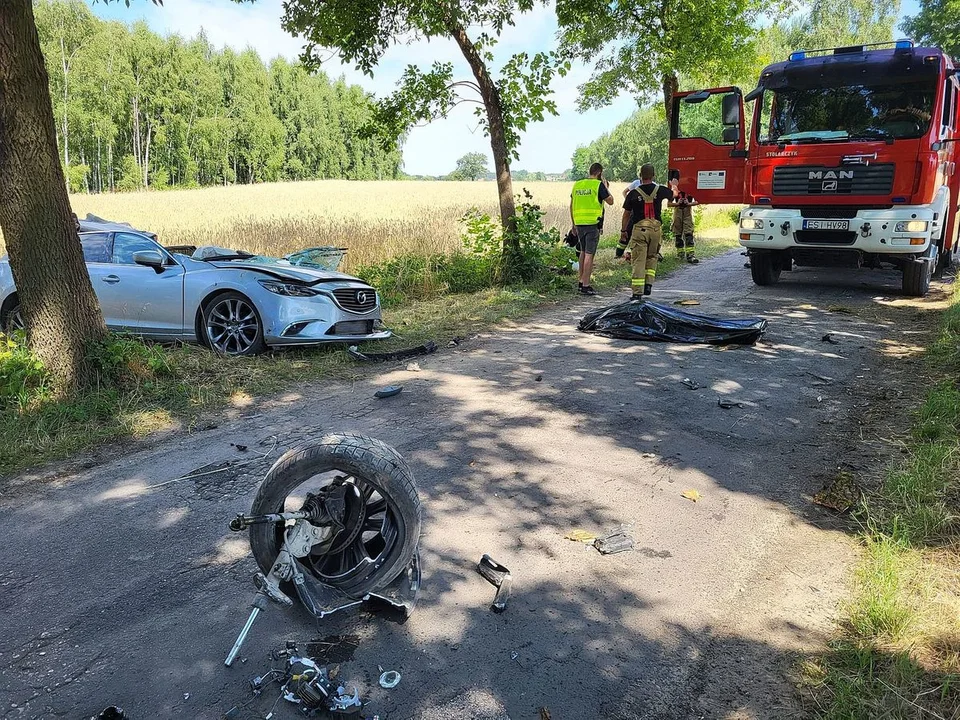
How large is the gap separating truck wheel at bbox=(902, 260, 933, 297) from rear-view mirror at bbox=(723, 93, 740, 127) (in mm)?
3212

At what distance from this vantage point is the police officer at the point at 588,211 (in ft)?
36.1

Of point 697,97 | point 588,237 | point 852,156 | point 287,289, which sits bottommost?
point 287,289

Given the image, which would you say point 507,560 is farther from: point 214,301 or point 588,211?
point 588,211

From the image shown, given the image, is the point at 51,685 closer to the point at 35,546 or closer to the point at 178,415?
the point at 35,546

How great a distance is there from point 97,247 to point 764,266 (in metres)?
9.54

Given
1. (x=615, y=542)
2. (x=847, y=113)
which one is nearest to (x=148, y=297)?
(x=615, y=542)

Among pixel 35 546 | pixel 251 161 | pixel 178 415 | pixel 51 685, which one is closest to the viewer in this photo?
pixel 51 685

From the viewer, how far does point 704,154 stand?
11672 mm

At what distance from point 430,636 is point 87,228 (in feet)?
23.1

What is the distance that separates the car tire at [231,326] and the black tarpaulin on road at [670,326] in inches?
152

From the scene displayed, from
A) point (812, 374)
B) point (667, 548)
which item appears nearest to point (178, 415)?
point (667, 548)

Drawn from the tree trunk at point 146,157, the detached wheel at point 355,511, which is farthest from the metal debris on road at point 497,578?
the tree trunk at point 146,157

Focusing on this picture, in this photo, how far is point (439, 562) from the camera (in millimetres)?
3143

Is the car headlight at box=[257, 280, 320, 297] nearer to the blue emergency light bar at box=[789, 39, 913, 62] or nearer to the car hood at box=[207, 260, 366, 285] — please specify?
the car hood at box=[207, 260, 366, 285]
